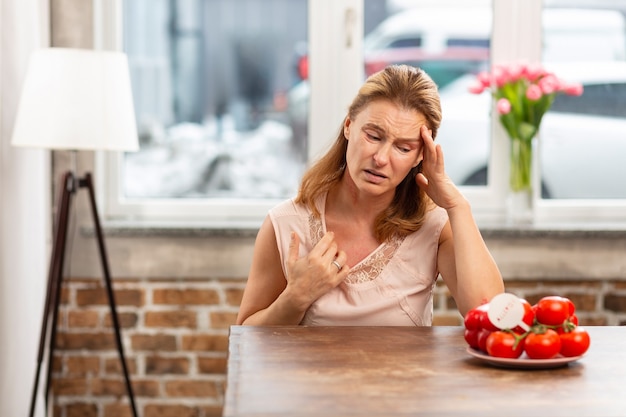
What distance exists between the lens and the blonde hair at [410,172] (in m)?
2.30

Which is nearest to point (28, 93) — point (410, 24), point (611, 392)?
→ point (410, 24)

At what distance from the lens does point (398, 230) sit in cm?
242

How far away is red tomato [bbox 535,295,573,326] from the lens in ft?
6.00

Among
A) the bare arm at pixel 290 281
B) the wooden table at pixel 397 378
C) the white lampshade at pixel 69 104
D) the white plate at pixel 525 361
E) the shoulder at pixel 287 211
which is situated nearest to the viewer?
the wooden table at pixel 397 378

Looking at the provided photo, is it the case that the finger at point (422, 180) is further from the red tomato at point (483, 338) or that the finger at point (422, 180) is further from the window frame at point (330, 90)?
the window frame at point (330, 90)

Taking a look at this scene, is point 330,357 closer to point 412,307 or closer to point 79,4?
point 412,307

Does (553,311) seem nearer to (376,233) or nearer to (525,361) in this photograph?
(525,361)

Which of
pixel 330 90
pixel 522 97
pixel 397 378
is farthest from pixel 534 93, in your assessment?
pixel 397 378

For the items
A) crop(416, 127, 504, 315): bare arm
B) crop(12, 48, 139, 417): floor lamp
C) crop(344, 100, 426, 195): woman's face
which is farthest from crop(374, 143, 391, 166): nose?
crop(12, 48, 139, 417): floor lamp

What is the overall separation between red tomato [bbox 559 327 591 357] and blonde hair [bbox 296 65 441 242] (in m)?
0.66

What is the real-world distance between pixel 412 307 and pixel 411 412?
887 mm

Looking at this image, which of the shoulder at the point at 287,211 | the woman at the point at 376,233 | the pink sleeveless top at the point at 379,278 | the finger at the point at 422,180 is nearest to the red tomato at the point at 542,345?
the woman at the point at 376,233

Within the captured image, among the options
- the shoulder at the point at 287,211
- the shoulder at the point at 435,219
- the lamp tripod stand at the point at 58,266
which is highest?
the shoulder at the point at 287,211

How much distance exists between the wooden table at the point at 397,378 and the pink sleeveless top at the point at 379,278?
7.9 inches
